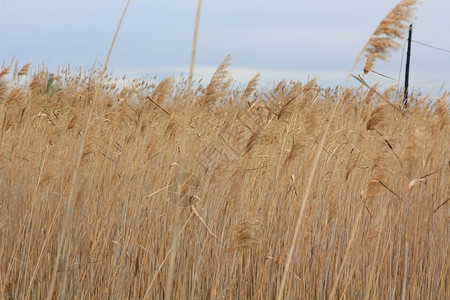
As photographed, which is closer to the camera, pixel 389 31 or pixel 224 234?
pixel 389 31

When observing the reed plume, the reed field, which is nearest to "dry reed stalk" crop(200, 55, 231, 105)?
the reed field

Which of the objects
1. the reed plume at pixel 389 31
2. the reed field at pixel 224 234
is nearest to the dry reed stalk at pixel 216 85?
the reed field at pixel 224 234

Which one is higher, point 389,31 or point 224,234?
point 389,31

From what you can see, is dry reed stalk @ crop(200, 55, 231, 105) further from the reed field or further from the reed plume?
the reed plume

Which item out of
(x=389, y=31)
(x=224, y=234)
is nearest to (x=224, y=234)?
(x=224, y=234)

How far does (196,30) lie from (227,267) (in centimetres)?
154

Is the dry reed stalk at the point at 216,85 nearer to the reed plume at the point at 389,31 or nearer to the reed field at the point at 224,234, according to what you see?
the reed field at the point at 224,234

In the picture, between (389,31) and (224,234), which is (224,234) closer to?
(224,234)

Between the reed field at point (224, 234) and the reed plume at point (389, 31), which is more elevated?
the reed plume at point (389, 31)

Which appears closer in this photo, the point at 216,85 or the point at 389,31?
the point at 389,31

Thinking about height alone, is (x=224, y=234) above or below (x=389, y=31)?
below

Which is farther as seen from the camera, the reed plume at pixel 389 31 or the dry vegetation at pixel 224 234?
the dry vegetation at pixel 224 234

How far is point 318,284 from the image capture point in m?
2.74

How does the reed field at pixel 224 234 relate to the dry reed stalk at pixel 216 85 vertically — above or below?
→ below
